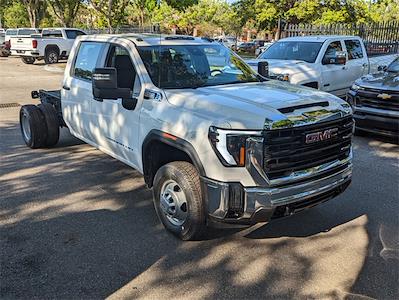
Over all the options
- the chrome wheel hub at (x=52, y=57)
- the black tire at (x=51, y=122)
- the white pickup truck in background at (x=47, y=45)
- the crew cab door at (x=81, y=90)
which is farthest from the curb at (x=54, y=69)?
the crew cab door at (x=81, y=90)

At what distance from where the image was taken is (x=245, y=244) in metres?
3.98

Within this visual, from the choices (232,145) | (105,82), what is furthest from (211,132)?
(105,82)

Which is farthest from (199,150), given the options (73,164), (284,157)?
(73,164)

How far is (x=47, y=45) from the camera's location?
2367cm

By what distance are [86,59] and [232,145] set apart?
308cm

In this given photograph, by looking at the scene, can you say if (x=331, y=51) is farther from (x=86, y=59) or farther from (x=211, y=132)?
(x=211, y=132)

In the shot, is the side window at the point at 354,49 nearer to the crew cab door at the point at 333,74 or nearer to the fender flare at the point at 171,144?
the crew cab door at the point at 333,74

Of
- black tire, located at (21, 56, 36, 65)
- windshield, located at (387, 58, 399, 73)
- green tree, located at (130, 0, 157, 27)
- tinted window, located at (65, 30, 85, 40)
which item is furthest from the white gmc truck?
black tire, located at (21, 56, 36, 65)

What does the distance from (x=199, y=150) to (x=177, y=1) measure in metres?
24.2

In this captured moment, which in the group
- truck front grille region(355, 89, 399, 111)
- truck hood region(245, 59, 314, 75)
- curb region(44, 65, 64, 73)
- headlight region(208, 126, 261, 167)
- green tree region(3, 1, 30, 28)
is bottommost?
curb region(44, 65, 64, 73)

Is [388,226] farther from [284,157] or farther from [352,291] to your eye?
[284,157]

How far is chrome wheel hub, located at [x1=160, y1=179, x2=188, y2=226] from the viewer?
12.6 feet

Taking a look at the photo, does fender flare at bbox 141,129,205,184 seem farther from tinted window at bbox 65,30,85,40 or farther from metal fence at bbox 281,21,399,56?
tinted window at bbox 65,30,85,40

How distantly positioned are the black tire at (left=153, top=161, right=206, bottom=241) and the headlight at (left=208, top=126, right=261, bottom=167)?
0.39 metres
